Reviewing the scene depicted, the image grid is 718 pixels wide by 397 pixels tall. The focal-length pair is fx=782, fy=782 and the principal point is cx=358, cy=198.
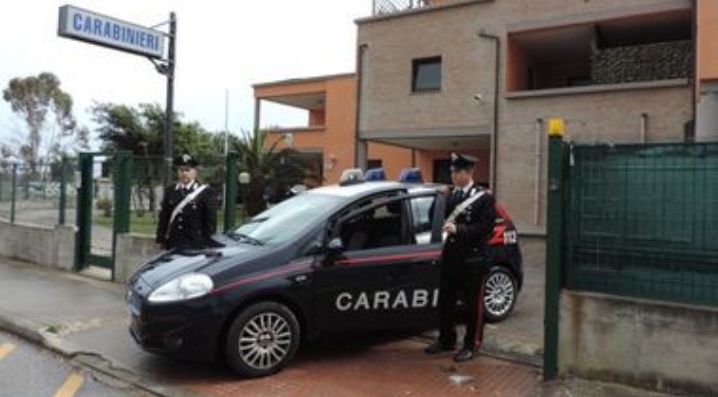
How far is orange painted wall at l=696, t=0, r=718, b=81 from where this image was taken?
15.0m

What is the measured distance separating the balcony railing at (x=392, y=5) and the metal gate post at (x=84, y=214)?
10957 millimetres

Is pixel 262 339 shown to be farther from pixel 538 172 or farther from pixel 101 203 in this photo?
pixel 538 172

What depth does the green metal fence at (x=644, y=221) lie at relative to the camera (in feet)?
18.1

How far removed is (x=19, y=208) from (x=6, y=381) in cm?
1031

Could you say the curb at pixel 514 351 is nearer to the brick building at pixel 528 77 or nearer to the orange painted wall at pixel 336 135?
the brick building at pixel 528 77

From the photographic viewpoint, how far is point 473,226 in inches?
258

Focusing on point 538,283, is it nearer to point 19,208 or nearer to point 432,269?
point 432,269

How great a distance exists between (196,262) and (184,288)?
36 cm

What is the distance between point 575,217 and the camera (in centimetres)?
611

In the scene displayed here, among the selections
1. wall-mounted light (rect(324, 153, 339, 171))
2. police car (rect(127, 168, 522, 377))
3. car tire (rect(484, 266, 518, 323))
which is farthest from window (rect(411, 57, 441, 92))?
police car (rect(127, 168, 522, 377))

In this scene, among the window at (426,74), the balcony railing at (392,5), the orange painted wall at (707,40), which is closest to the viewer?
the orange painted wall at (707,40)

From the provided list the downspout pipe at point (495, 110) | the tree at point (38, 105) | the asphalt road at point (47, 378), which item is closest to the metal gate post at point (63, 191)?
the asphalt road at point (47, 378)

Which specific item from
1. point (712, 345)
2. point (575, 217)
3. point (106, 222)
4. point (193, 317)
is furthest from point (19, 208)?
point (712, 345)

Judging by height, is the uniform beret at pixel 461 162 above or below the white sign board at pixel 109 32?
below
